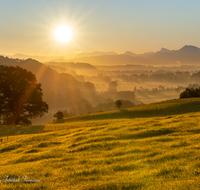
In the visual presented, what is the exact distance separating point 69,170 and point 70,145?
22.1ft

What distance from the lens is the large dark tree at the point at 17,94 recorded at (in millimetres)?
57500

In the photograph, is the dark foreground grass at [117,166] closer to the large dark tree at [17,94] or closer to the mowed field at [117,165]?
the mowed field at [117,165]

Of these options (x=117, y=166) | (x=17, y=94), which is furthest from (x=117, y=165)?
(x=17, y=94)

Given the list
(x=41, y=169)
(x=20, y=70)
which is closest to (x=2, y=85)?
(x=20, y=70)

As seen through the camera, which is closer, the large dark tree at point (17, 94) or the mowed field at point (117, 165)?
the mowed field at point (117, 165)

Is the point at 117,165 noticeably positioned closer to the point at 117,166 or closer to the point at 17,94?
the point at 117,166

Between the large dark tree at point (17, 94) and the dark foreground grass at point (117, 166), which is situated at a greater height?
the large dark tree at point (17, 94)

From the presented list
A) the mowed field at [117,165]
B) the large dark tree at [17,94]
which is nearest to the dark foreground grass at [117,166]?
the mowed field at [117,165]

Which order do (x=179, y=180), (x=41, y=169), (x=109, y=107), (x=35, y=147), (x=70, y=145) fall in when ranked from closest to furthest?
(x=179, y=180), (x=41, y=169), (x=70, y=145), (x=35, y=147), (x=109, y=107)

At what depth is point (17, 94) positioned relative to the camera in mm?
58625

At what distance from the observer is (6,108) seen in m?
59.1

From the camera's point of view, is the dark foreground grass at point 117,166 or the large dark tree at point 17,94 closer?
the dark foreground grass at point 117,166

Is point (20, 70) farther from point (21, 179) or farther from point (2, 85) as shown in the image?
point (21, 179)

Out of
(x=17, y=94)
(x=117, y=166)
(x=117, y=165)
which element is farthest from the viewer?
(x=17, y=94)
